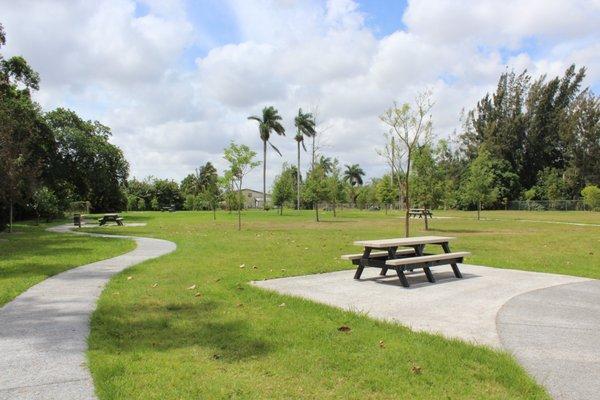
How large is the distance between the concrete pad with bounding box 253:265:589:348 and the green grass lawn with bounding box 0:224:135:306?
3831 mm

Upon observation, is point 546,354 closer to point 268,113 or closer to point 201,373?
point 201,373

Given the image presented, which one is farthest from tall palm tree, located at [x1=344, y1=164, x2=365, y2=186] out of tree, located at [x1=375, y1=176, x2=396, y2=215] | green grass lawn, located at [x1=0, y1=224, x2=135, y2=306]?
green grass lawn, located at [x1=0, y1=224, x2=135, y2=306]

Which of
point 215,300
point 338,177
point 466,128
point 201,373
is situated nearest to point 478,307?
point 215,300

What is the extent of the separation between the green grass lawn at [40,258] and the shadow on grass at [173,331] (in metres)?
2.01

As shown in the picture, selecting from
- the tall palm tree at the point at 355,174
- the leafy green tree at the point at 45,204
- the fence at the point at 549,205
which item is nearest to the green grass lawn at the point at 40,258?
the leafy green tree at the point at 45,204

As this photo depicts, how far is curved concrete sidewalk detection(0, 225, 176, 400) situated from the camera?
369 centimetres

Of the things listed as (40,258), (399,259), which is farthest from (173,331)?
(40,258)

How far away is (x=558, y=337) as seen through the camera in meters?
5.27

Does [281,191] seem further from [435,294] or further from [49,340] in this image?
[49,340]

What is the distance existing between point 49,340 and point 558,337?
524 centimetres

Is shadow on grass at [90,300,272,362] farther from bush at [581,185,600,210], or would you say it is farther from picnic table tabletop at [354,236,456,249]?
bush at [581,185,600,210]

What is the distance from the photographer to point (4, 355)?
4.44m

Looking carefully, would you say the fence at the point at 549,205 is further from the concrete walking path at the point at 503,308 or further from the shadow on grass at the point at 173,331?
the shadow on grass at the point at 173,331

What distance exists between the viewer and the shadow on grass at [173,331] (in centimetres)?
472
